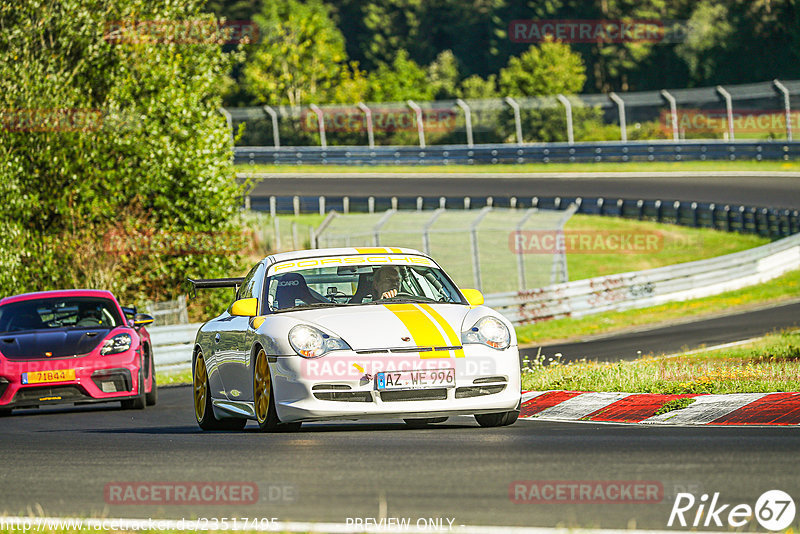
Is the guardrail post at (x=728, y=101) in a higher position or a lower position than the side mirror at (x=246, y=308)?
lower

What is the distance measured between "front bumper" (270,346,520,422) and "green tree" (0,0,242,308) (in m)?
16.4

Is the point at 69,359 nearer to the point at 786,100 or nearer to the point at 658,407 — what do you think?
the point at 658,407

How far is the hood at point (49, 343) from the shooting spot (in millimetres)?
13781

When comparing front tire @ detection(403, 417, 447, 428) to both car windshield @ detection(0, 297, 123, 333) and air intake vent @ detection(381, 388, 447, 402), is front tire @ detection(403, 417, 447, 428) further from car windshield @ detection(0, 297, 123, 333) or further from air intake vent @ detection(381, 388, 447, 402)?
car windshield @ detection(0, 297, 123, 333)

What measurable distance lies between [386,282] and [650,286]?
18374 millimetres

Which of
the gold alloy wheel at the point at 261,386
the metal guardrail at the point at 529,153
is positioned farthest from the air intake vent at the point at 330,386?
the metal guardrail at the point at 529,153

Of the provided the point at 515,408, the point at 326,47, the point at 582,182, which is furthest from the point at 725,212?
the point at 326,47

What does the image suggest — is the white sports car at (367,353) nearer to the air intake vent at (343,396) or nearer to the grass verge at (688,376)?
the air intake vent at (343,396)

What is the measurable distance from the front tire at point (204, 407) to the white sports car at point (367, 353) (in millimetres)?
645

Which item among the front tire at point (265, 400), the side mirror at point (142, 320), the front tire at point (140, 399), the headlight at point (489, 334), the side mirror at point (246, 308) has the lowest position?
the front tire at point (140, 399)

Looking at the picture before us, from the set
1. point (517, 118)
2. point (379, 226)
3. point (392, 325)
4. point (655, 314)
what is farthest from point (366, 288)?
point (517, 118)

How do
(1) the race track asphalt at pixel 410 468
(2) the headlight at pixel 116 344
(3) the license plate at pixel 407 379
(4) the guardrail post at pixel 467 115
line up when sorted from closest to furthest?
(1) the race track asphalt at pixel 410 468 < (3) the license plate at pixel 407 379 < (2) the headlight at pixel 116 344 < (4) the guardrail post at pixel 467 115

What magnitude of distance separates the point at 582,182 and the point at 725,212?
927 centimetres

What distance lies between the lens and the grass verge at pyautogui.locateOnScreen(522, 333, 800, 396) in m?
10.6
